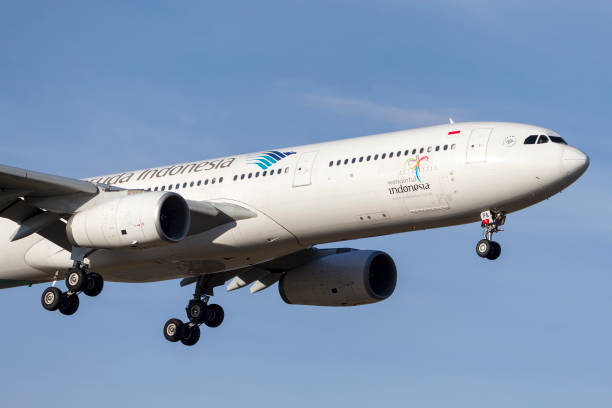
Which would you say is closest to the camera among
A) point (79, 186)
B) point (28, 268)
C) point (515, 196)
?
point (515, 196)

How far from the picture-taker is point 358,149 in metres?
40.2

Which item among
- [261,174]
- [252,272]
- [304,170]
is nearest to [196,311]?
[252,272]

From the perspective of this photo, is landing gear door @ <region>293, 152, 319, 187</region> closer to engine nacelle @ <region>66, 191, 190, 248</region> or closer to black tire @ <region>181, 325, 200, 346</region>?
engine nacelle @ <region>66, 191, 190, 248</region>

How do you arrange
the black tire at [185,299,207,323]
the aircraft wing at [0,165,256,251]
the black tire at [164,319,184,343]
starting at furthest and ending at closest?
the black tire at [185,299,207,323] < the black tire at [164,319,184,343] < the aircraft wing at [0,165,256,251]

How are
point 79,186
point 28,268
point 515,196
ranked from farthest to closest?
point 28,268, point 79,186, point 515,196

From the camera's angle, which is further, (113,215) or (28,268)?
(28,268)

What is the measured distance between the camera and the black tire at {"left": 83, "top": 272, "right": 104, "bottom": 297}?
4116 cm

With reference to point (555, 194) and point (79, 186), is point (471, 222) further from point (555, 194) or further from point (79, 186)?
point (79, 186)

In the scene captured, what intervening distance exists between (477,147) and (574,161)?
2767 mm

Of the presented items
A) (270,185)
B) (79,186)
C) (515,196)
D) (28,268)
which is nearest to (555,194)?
(515,196)

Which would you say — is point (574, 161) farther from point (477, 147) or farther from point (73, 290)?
point (73, 290)

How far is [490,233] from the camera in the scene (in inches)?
1534

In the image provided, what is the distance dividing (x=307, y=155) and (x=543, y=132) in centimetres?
715

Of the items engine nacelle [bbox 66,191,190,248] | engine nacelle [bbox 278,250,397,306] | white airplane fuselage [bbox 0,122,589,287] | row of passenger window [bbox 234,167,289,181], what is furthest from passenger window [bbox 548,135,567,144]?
engine nacelle [bbox 66,191,190,248]
